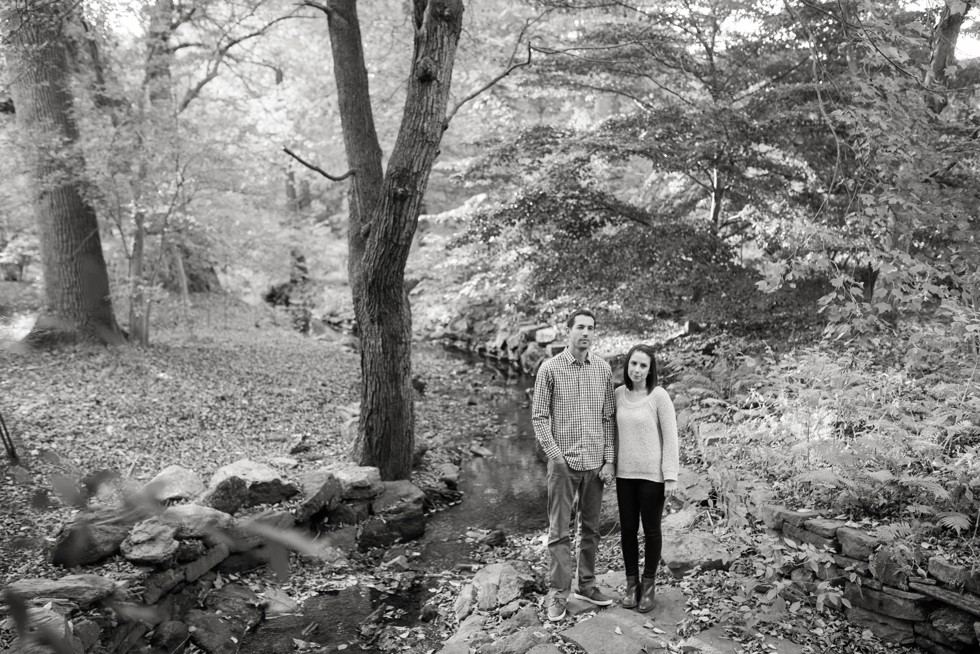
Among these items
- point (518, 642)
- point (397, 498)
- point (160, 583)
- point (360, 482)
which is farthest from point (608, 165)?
point (160, 583)

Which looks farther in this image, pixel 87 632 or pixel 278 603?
pixel 278 603

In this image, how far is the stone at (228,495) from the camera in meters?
6.29

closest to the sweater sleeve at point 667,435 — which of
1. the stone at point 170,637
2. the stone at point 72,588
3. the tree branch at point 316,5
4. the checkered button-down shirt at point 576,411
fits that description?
the checkered button-down shirt at point 576,411

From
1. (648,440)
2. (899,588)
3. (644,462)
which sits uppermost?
(648,440)

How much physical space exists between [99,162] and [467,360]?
31.7ft

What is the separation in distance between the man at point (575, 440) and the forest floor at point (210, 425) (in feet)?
1.97

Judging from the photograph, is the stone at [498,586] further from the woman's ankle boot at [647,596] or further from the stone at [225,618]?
the stone at [225,618]

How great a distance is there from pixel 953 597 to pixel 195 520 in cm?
552

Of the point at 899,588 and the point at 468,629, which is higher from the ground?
the point at 899,588

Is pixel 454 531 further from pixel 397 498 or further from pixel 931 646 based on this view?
pixel 931 646

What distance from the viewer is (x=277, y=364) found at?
12.4m

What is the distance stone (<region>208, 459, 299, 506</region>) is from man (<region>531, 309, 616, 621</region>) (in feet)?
11.2

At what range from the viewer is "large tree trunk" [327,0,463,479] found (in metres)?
6.45

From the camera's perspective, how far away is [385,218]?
21.9 feet
